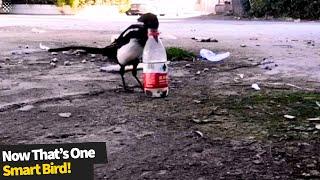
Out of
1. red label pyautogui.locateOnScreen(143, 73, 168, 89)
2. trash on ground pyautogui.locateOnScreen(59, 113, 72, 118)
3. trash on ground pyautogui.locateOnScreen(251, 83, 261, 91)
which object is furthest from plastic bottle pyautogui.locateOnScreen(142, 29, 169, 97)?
trash on ground pyautogui.locateOnScreen(251, 83, 261, 91)

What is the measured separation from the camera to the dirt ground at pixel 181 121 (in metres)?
2.02

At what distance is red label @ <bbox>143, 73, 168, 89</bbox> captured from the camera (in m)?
3.32

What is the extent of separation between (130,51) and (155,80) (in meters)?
0.27

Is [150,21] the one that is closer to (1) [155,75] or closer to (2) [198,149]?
(1) [155,75]

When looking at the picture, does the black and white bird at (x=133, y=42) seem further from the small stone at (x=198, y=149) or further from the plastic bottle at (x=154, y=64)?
the small stone at (x=198, y=149)

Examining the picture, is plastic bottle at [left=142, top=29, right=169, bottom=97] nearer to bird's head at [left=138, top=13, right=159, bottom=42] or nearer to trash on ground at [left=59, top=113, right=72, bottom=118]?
bird's head at [left=138, top=13, right=159, bottom=42]

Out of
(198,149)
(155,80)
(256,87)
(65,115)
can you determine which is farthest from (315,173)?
(256,87)

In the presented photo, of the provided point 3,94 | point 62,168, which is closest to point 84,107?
point 3,94

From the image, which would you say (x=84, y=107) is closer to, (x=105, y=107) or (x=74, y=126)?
(x=105, y=107)

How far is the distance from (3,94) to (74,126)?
1034 mm

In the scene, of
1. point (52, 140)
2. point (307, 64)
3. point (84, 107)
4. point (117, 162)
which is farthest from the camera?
point (307, 64)

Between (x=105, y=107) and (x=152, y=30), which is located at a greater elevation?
(x=152, y=30)

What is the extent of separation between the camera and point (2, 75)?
4336 mm

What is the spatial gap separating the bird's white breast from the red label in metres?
0.17
